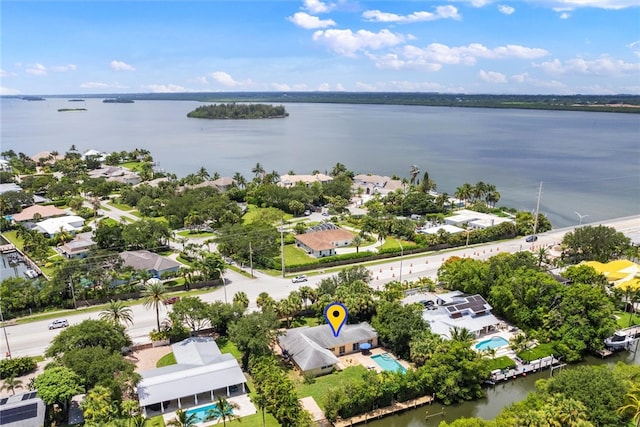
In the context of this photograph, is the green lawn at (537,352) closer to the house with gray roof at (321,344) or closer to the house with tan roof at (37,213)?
the house with gray roof at (321,344)

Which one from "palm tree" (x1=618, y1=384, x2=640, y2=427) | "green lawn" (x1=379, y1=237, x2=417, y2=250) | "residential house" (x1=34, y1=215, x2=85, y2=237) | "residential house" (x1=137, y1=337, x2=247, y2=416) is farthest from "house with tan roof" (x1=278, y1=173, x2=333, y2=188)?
"palm tree" (x1=618, y1=384, x2=640, y2=427)

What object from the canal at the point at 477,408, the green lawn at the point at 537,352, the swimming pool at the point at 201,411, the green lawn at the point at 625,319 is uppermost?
the green lawn at the point at 537,352

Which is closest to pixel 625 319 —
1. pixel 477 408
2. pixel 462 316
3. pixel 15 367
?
pixel 462 316

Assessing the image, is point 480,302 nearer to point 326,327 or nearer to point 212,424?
point 326,327

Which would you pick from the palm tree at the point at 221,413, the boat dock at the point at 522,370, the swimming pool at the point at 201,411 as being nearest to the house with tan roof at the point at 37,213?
the swimming pool at the point at 201,411

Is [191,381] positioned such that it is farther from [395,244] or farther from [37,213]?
[37,213]

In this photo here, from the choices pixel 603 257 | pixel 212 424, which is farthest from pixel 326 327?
pixel 603 257

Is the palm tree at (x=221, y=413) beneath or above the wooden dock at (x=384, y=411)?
above

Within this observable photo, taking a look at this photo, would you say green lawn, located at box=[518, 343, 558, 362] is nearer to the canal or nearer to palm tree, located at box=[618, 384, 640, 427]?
the canal

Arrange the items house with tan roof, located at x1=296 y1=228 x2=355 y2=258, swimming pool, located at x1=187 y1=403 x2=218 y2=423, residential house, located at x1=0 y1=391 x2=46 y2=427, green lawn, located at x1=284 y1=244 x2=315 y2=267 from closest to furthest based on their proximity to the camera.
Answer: residential house, located at x1=0 y1=391 x2=46 y2=427 < swimming pool, located at x1=187 y1=403 x2=218 y2=423 < green lawn, located at x1=284 y1=244 x2=315 y2=267 < house with tan roof, located at x1=296 y1=228 x2=355 y2=258
